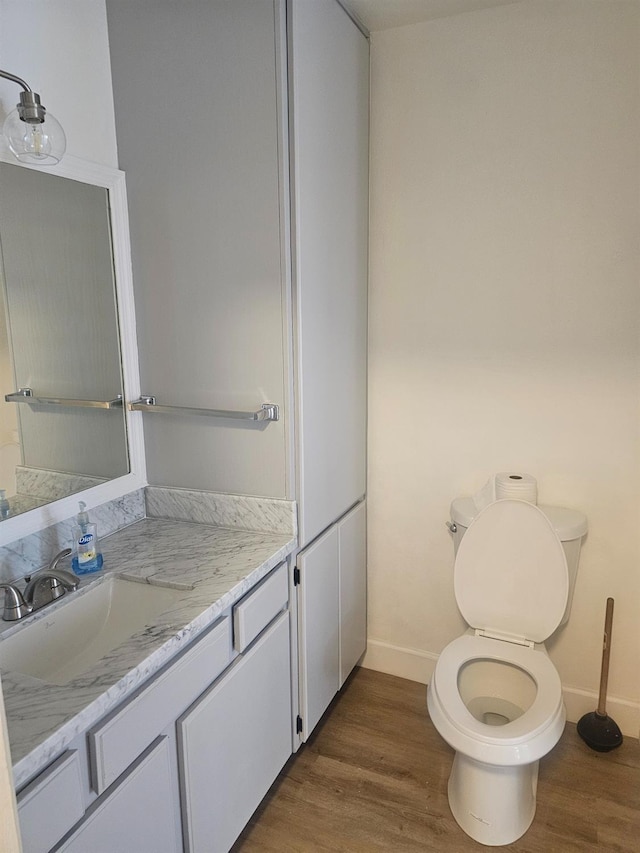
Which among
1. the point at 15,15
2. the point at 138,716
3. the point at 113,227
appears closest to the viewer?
the point at 138,716

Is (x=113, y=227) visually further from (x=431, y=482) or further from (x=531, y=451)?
(x=531, y=451)

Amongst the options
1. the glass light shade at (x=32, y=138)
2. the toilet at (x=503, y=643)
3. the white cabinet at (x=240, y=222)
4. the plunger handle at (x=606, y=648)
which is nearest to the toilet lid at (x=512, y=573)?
the toilet at (x=503, y=643)

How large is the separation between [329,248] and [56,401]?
3.16 feet

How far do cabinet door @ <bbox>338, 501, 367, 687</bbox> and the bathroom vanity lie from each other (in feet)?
1.33

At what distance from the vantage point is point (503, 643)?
197 cm

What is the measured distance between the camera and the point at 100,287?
1.81 m

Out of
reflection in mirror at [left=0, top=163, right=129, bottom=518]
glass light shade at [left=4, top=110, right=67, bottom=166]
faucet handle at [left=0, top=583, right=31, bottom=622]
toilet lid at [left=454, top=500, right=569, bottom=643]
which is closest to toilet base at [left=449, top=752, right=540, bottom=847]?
toilet lid at [left=454, top=500, right=569, bottom=643]

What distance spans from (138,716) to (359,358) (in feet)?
4.68

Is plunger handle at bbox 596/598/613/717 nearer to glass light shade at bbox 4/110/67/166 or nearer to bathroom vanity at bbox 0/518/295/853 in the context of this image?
bathroom vanity at bbox 0/518/295/853

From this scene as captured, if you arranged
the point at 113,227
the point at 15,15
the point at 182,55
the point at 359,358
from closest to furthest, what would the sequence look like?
the point at 15,15
the point at 182,55
the point at 113,227
the point at 359,358

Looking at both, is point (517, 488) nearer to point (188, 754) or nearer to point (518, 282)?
point (518, 282)

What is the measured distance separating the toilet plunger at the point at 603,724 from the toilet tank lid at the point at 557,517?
30 cm

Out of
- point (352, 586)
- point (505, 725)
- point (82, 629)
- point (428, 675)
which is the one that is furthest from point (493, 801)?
point (82, 629)

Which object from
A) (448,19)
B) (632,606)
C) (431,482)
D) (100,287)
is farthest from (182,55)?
(632,606)
